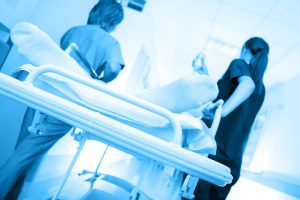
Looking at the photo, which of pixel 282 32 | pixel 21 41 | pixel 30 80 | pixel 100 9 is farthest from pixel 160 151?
pixel 282 32

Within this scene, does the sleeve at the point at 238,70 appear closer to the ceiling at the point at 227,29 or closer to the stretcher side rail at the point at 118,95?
the stretcher side rail at the point at 118,95

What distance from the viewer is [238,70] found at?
58.7 inches

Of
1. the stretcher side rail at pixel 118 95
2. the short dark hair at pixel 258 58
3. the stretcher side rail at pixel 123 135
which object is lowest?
the stretcher side rail at pixel 123 135

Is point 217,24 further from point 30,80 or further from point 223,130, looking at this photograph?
point 30,80

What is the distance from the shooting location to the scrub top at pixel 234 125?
1.57m

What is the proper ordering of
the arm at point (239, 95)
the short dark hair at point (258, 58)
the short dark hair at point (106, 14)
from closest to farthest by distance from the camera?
1. the arm at point (239, 95)
2. the short dark hair at point (258, 58)
3. the short dark hair at point (106, 14)

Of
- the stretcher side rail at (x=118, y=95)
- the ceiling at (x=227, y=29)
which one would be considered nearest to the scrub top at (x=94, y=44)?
the stretcher side rail at (x=118, y=95)

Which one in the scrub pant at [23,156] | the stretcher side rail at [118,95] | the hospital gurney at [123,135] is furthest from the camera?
the scrub pant at [23,156]

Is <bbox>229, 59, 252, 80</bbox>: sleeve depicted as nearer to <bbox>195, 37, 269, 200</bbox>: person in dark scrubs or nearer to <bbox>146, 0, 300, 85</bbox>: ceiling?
<bbox>195, 37, 269, 200</bbox>: person in dark scrubs

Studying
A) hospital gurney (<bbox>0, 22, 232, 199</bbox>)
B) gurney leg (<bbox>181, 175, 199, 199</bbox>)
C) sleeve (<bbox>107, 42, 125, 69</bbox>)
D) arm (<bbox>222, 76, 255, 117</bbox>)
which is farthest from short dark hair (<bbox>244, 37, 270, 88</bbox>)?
hospital gurney (<bbox>0, 22, 232, 199</bbox>)

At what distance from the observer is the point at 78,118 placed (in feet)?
1.98

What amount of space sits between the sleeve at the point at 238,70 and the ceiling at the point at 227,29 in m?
1.45

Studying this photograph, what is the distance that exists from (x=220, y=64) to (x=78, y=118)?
4.41 m

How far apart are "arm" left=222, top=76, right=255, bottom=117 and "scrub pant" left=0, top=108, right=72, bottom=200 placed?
85 cm
